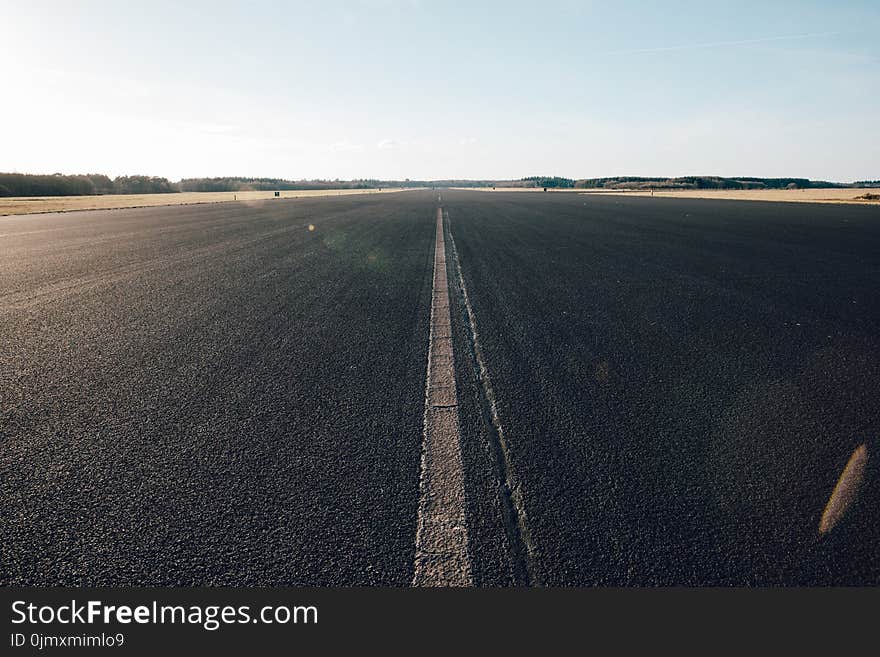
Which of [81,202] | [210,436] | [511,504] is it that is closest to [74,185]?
[81,202]

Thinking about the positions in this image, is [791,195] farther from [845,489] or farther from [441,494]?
[441,494]

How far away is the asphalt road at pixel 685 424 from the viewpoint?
6.38 ft

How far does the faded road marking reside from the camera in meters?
2.14

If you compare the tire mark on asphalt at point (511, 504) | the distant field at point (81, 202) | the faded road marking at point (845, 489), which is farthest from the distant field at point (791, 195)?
the distant field at point (81, 202)

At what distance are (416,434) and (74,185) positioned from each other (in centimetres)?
10795

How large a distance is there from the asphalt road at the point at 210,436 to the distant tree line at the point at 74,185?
Result: 284 feet

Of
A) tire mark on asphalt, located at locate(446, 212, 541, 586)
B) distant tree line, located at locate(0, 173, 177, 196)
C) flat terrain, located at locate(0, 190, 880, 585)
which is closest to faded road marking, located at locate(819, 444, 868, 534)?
flat terrain, located at locate(0, 190, 880, 585)

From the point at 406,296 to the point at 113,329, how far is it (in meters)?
3.38

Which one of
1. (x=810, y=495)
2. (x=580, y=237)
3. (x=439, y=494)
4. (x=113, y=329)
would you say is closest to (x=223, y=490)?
(x=439, y=494)

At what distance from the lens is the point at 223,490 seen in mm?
2340

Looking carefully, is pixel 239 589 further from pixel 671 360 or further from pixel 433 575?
pixel 671 360

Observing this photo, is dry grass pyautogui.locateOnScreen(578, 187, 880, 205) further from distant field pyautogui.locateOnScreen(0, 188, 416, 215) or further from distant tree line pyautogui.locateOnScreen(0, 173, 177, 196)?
distant tree line pyautogui.locateOnScreen(0, 173, 177, 196)

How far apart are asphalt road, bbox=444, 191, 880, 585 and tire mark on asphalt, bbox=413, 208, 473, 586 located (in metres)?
0.10

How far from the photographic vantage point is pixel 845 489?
93.4 inches
